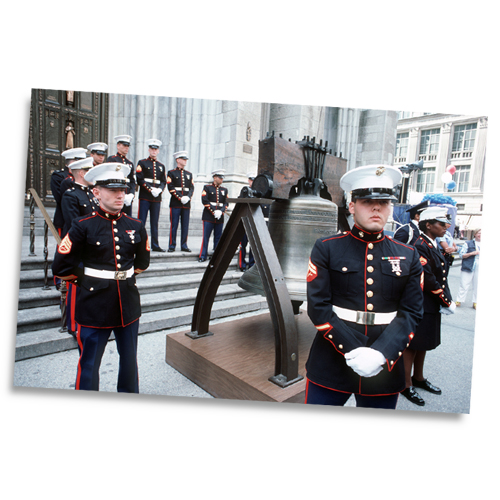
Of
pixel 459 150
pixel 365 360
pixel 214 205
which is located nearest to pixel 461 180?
pixel 459 150

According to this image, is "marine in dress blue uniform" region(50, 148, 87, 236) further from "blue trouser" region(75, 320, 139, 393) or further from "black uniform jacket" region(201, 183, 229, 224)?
"black uniform jacket" region(201, 183, 229, 224)

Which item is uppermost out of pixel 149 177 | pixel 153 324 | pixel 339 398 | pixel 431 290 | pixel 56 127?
pixel 56 127

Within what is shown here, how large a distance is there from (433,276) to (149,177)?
3450 mm

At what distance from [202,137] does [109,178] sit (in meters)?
4.19

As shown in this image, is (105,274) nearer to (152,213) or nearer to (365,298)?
(365,298)


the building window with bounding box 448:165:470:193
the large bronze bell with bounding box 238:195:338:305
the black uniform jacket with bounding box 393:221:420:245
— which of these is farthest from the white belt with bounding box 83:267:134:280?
the building window with bounding box 448:165:470:193

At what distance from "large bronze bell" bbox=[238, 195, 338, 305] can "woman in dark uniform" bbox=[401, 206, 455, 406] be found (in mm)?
617

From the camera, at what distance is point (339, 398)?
5.19 feet

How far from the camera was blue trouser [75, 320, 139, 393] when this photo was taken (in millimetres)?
1866

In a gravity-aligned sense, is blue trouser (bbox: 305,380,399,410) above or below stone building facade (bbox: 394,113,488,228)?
below

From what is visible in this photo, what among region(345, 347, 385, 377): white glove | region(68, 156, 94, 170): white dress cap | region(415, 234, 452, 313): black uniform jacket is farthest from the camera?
region(68, 156, 94, 170): white dress cap

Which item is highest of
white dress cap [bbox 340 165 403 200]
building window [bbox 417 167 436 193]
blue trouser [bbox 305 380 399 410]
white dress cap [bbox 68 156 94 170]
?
building window [bbox 417 167 436 193]

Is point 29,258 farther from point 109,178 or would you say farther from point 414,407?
point 414,407

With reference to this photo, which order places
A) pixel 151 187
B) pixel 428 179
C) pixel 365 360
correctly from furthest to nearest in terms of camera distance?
pixel 151 187, pixel 428 179, pixel 365 360
